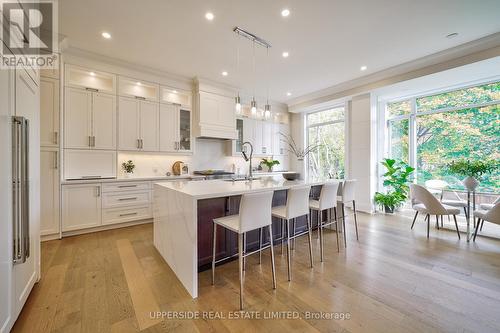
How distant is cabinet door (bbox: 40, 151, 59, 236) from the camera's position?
3039 mm

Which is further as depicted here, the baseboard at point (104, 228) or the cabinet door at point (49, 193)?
the baseboard at point (104, 228)

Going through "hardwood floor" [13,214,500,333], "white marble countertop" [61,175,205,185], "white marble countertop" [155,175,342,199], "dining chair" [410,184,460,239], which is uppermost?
"white marble countertop" [155,175,342,199]

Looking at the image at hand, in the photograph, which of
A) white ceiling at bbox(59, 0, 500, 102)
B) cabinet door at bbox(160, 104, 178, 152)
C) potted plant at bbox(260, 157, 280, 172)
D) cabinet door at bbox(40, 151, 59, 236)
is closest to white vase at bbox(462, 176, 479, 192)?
white ceiling at bbox(59, 0, 500, 102)

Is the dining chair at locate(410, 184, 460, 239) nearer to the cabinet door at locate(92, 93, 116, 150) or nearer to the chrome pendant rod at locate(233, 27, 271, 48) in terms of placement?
the chrome pendant rod at locate(233, 27, 271, 48)

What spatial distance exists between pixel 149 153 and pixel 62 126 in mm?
1400

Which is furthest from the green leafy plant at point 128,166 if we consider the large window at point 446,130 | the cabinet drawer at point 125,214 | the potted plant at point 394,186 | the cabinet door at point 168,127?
the large window at point 446,130

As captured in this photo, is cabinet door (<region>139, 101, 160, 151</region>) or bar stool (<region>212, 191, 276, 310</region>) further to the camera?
cabinet door (<region>139, 101, 160, 151</region>)

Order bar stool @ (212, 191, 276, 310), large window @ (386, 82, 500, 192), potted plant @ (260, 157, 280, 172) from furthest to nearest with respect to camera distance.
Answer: potted plant @ (260, 157, 280, 172) < large window @ (386, 82, 500, 192) < bar stool @ (212, 191, 276, 310)

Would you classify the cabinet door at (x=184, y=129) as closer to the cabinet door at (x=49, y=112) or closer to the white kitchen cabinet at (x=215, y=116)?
the white kitchen cabinet at (x=215, y=116)

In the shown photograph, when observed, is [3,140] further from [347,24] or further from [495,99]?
[495,99]

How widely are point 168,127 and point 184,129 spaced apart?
1.23 feet

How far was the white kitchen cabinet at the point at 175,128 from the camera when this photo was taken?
4.38 m

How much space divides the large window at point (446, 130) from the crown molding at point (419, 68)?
1.19 m

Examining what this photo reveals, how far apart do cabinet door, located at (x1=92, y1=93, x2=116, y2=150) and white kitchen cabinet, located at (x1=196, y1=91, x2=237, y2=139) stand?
1.62 metres
